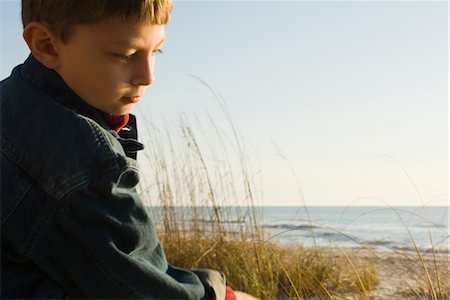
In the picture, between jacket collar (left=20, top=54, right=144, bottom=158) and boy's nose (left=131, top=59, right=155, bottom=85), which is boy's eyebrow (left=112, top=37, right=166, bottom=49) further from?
jacket collar (left=20, top=54, right=144, bottom=158)

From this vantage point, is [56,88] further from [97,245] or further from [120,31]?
[97,245]

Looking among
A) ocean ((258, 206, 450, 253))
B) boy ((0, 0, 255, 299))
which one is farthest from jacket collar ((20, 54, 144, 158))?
ocean ((258, 206, 450, 253))

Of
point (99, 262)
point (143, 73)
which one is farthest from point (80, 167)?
point (143, 73)

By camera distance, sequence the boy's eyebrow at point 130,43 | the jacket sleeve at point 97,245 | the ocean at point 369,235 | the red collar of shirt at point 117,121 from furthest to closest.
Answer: the ocean at point 369,235, the red collar of shirt at point 117,121, the boy's eyebrow at point 130,43, the jacket sleeve at point 97,245

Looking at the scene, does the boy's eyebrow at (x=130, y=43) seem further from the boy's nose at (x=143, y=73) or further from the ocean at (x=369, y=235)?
the ocean at (x=369, y=235)

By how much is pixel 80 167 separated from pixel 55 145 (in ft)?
0.22

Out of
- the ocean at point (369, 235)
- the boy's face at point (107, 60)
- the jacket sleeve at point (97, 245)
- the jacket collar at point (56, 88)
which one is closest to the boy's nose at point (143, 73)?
→ the boy's face at point (107, 60)

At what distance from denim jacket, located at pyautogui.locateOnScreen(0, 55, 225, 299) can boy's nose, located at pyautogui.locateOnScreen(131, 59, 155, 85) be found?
155mm

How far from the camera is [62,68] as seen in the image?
1.27 m

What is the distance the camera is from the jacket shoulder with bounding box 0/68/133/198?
3.58 feet

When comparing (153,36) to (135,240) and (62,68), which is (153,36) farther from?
(135,240)

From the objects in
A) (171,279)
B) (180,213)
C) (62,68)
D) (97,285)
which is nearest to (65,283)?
(97,285)

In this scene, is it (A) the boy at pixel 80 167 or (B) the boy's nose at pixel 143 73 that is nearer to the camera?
(A) the boy at pixel 80 167

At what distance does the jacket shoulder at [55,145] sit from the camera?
1092mm
